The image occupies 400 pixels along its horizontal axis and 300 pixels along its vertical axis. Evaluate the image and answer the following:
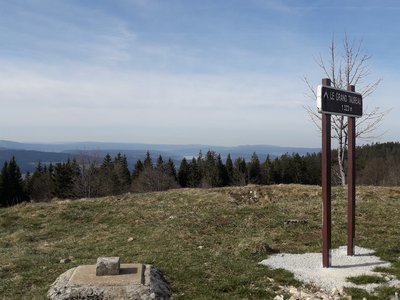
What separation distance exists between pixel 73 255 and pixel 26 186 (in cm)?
7545

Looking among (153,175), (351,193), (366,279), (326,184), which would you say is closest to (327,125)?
(326,184)

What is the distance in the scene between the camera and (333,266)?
9.12 m

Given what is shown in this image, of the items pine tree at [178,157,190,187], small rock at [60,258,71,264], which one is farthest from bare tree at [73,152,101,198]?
small rock at [60,258,71,264]

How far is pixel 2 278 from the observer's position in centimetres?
914

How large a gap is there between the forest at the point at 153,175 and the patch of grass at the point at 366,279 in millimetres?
54058

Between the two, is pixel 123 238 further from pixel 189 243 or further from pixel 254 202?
pixel 254 202

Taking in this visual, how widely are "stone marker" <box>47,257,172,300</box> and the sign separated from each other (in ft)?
15.3

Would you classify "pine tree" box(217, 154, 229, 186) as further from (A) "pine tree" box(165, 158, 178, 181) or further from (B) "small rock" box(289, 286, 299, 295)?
(B) "small rock" box(289, 286, 299, 295)

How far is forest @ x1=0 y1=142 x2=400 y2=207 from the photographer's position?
227 ft

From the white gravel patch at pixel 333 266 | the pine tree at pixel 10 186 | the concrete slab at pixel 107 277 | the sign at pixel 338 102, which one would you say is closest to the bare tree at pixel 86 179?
the pine tree at pixel 10 186

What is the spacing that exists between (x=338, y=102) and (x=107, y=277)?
A: 19.4ft

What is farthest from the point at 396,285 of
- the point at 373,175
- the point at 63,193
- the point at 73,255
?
the point at 373,175

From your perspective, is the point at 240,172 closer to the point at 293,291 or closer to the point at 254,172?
the point at 254,172

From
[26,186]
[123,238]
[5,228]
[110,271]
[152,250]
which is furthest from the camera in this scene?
[26,186]
